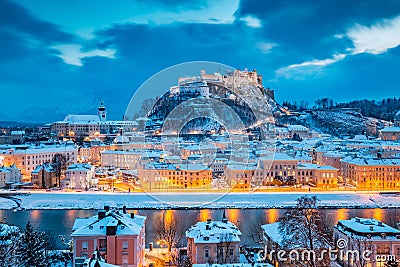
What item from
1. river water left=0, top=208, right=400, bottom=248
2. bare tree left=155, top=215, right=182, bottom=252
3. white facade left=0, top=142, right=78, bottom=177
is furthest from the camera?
white facade left=0, top=142, right=78, bottom=177

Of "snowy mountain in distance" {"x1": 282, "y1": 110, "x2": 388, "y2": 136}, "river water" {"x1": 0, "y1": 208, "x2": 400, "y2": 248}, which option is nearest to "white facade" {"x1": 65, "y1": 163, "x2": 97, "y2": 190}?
"river water" {"x1": 0, "y1": 208, "x2": 400, "y2": 248}

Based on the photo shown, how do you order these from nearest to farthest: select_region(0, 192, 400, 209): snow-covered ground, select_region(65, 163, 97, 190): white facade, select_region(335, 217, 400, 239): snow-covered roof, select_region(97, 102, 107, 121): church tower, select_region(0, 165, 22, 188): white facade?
select_region(335, 217, 400, 239): snow-covered roof < select_region(0, 192, 400, 209): snow-covered ground < select_region(65, 163, 97, 190): white facade < select_region(0, 165, 22, 188): white facade < select_region(97, 102, 107, 121): church tower

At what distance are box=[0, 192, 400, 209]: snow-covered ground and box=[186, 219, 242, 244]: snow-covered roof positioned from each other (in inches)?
147

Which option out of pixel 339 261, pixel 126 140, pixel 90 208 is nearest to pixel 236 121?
pixel 339 261

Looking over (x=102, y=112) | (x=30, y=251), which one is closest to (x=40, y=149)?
(x=102, y=112)

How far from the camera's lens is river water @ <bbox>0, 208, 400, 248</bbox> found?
6488mm

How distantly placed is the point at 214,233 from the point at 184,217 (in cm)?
319

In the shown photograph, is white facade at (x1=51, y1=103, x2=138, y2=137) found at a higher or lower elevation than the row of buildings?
higher

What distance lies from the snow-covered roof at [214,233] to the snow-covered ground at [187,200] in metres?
3.74

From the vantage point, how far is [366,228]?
362cm

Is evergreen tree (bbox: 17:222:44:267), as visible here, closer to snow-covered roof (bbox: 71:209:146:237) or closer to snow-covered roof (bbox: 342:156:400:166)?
snow-covered roof (bbox: 71:209:146:237)

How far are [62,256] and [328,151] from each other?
12200mm

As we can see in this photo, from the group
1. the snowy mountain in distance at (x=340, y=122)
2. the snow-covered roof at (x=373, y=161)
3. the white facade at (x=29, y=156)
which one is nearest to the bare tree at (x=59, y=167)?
the white facade at (x=29, y=156)

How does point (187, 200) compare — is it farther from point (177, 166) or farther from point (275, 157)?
point (275, 157)
